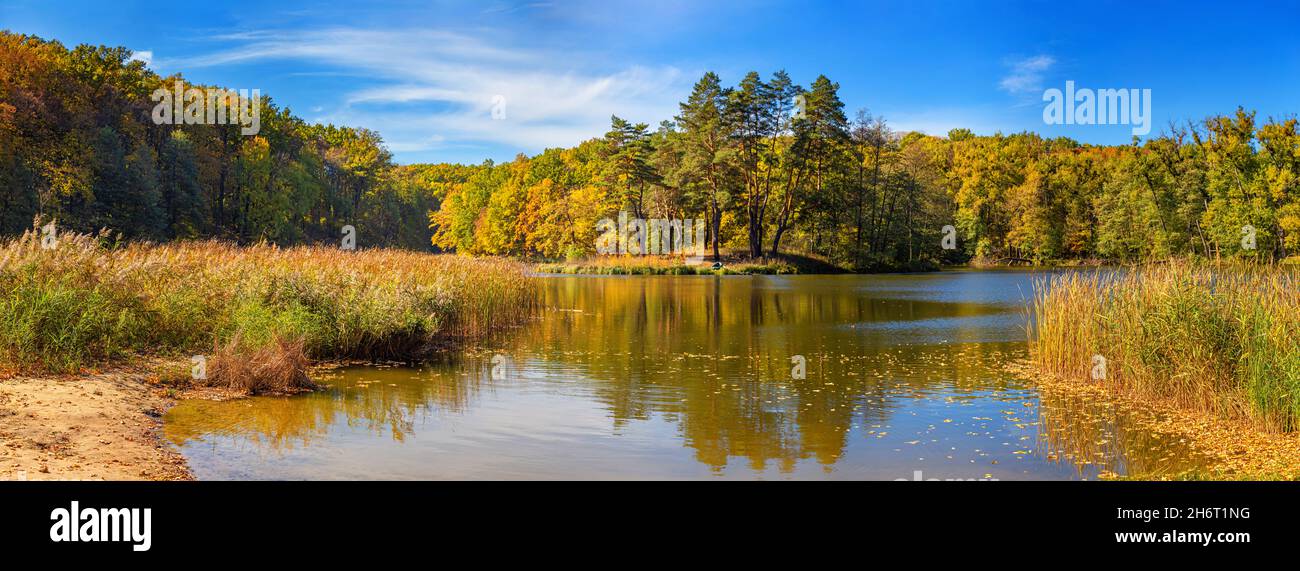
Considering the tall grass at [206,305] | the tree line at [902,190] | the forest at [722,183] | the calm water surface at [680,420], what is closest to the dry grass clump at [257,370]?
the tall grass at [206,305]

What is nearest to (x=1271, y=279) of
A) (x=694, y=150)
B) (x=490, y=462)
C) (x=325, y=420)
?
(x=490, y=462)

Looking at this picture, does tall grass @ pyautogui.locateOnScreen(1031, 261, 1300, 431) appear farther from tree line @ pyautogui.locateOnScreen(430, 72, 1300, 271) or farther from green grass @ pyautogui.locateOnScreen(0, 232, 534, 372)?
tree line @ pyautogui.locateOnScreen(430, 72, 1300, 271)

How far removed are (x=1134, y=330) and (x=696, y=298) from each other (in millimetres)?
25921

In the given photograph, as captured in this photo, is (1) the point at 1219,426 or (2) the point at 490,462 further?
(1) the point at 1219,426

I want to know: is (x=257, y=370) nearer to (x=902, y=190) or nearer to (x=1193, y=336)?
(x=1193, y=336)

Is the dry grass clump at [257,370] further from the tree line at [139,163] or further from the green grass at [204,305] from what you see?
the tree line at [139,163]

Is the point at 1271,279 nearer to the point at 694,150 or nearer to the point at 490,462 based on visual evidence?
the point at 490,462

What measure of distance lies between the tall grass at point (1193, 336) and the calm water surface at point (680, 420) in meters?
1.08

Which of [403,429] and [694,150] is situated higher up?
[694,150]

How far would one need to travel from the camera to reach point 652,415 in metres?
11.5

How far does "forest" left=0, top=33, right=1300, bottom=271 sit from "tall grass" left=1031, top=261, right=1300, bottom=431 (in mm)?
29109

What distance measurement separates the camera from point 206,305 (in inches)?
578

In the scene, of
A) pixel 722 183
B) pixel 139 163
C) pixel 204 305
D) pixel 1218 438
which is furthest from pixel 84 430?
pixel 722 183

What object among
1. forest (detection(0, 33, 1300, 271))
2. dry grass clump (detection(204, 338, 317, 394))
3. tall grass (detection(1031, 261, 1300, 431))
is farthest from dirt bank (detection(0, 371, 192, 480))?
forest (detection(0, 33, 1300, 271))
